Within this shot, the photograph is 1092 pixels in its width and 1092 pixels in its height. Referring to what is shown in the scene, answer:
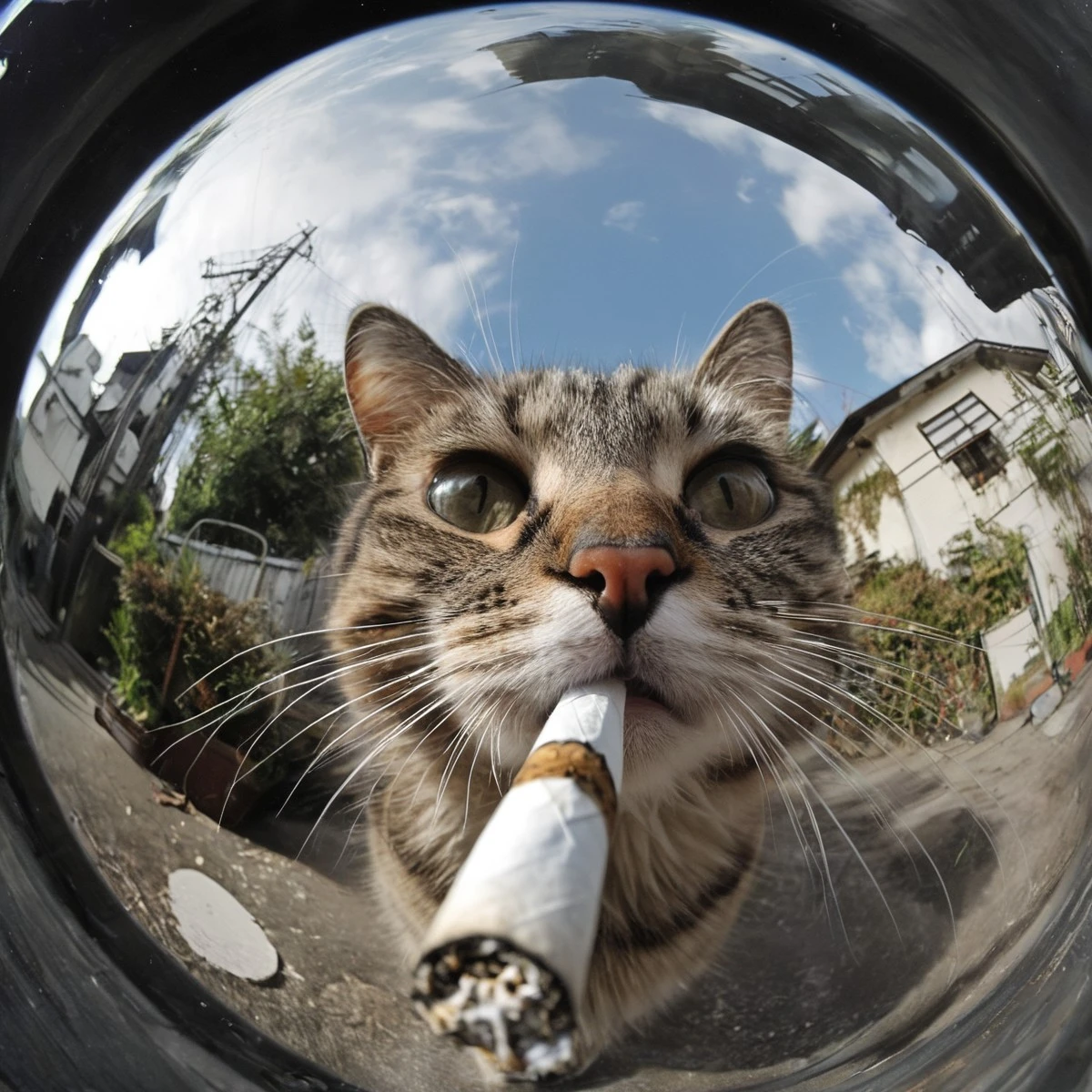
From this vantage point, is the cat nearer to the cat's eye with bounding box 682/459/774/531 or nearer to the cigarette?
the cat's eye with bounding box 682/459/774/531

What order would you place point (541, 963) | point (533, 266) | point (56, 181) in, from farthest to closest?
1. point (56, 181)
2. point (533, 266)
3. point (541, 963)

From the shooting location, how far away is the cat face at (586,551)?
0.49 m

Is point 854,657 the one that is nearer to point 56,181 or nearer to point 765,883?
point 765,883

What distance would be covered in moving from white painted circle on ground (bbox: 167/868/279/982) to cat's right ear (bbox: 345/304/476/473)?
0.27 meters

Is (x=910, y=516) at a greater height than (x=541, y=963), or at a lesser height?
greater

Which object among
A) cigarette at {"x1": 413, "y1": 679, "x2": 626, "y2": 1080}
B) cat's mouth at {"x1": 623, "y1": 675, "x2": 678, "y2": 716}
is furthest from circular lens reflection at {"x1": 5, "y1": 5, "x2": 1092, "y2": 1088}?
cigarette at {"x1": 413, "y1": 679, "x2": 626, "y2": 1080}

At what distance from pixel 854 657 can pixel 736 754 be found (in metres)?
0.09

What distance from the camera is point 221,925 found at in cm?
56

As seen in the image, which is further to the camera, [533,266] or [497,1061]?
[533,266]

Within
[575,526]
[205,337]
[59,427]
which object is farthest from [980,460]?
[59,427]

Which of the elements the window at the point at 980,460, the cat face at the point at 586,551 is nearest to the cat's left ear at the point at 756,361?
the cat face at the point at 586,551

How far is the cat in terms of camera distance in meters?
0.49

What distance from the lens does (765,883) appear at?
23.1 inches

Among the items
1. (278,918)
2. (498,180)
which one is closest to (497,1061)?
(278,918)
